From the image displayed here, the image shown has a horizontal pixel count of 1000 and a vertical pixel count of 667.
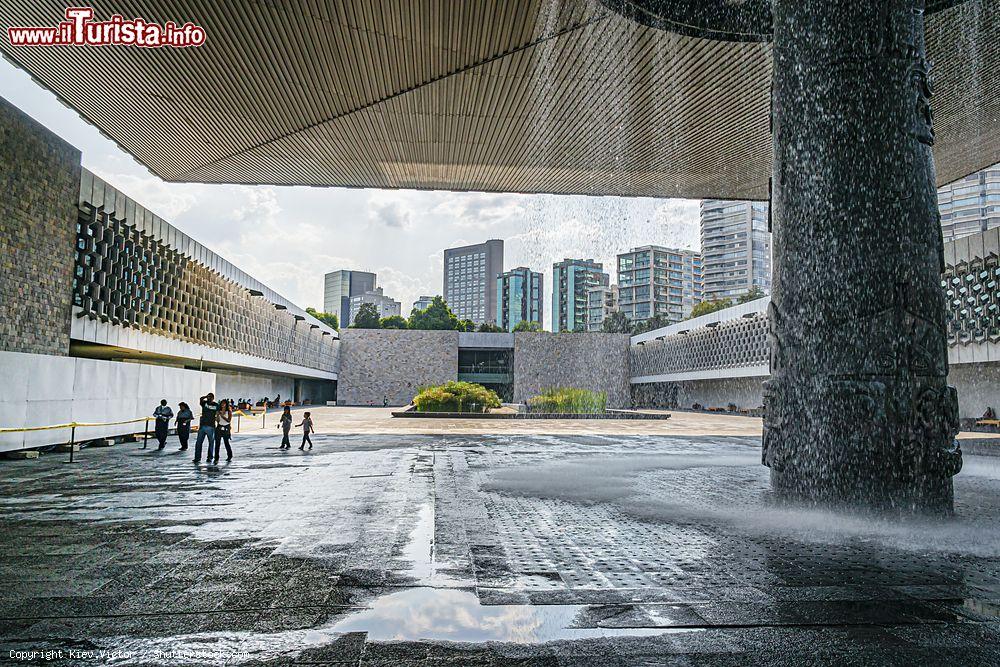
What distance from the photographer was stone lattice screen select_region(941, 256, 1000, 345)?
22469 mm

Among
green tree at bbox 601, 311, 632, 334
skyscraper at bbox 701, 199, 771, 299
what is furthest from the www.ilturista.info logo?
skyscraper at bbox 701, 199, 771, 299

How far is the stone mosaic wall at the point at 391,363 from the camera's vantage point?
5341 cm

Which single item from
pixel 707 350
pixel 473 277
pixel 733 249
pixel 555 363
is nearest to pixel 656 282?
pixel 733 249

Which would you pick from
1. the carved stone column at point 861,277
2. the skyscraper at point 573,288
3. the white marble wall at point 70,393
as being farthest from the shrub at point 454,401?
the skyscraper at point 573,288

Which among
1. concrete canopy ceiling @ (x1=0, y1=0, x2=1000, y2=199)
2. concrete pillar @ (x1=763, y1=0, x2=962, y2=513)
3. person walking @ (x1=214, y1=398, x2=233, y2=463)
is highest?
concrete canopy ceiling @ (x1=0, y1=0, x2=1000, y2=199)

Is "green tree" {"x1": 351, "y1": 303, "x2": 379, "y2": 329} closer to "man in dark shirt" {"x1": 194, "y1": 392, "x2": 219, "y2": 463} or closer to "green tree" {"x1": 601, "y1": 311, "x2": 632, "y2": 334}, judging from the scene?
"green tree" {"x1": 601, "y1": 311, "x2": 632, "y2": 334}

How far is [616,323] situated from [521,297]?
74.8ft

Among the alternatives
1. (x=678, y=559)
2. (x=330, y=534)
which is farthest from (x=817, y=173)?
(x=330, y=534)

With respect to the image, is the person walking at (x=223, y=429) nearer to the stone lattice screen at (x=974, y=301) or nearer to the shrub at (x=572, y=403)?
the shrub at (x=572, y=403)

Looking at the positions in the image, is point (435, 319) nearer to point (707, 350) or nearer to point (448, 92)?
point (707, 350)

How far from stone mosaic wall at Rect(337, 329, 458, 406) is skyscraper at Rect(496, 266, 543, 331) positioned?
50.4 metres

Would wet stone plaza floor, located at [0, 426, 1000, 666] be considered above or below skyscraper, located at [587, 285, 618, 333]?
below

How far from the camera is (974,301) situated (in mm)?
23344

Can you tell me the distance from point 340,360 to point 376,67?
141 feet
